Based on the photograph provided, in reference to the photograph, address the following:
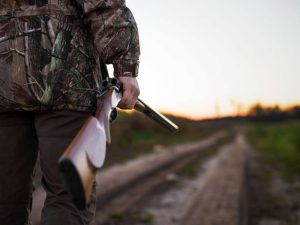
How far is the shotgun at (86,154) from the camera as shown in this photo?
5.12 ft

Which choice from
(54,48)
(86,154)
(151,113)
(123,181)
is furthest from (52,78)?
(123,181)

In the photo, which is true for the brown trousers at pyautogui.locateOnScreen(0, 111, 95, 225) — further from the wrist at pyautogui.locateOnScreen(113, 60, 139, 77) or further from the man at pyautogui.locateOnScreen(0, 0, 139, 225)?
the wrist at pyautogui.locateOnScreen(113, 60, 139, 77)

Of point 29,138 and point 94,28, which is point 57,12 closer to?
point 94,28

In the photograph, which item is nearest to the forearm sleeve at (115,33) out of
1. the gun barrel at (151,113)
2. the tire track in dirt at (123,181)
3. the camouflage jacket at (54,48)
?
the camouflage jacket at (54,48)

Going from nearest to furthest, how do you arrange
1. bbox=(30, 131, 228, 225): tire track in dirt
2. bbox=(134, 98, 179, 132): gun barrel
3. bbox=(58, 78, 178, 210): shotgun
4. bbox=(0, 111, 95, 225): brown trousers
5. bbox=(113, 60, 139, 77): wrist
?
bbox=(58, 78, 178, 210): shotgun, bbox=(0, 111, 95, 225): brown trousers, bbox=(113, 60, 139, 77): wrist, bbox=(134, 98, 179, 132): gun barrel, bbox=(30, 131, 228, 225): tire track in dirt

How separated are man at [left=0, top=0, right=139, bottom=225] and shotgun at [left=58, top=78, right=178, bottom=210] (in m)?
0.08

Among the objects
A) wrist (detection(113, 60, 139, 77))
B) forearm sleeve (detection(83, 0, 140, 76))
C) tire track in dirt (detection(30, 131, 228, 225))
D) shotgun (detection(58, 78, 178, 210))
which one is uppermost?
forearm sleeve (detection(83, 0, 140, 76))

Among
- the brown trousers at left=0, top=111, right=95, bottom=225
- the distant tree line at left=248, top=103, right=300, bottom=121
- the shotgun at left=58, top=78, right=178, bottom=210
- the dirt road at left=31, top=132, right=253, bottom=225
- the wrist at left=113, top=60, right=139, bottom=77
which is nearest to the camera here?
the shotgun at left=58, top=78, right=178, bottom=210

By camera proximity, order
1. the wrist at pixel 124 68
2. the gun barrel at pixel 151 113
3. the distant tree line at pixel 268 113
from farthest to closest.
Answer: the distant tree line at pixel 268 113
the gun barrel at pixel 151 113
the wrist at pixel 124 68

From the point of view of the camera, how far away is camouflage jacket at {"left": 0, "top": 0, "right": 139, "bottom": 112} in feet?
6.70

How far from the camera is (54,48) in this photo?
2055 millimetres

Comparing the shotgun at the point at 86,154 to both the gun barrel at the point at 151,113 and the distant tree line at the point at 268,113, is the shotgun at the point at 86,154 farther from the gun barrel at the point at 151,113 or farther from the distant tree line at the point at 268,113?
the distant tree line at the point at 268,113

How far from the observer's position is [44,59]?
204 centimetres

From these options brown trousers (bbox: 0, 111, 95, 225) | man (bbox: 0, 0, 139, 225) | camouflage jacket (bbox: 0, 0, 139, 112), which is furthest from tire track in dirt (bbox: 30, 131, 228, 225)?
camouflage jacket (bbox: 0, 0, 139, 112)
